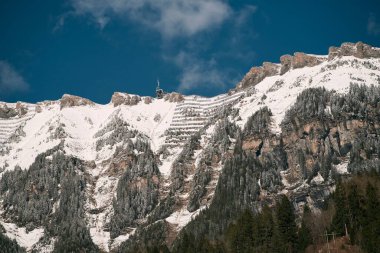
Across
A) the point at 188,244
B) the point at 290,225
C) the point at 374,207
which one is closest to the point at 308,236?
the point at 290,225

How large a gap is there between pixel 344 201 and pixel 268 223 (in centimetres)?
1891

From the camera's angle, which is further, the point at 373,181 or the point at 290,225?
the point at 373,181

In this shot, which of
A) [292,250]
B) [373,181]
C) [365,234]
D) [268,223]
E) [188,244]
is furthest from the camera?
[373,181]

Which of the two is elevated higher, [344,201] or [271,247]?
[344,201]

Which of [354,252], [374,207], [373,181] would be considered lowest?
[354,252]

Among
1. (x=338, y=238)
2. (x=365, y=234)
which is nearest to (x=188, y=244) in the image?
(x=338, y=238)

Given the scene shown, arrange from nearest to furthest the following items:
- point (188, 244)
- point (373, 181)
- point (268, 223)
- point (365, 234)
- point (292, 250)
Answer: point (365, 234)
point (292, 250)
point (268, 223)
point (188, 244)
point (373, 181)

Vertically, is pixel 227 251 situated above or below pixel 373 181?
below

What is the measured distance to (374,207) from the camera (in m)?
150

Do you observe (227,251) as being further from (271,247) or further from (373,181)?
(373,181)

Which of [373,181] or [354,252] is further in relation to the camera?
[373,181]

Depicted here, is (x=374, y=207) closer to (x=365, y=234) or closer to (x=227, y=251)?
(x=365, y=234)

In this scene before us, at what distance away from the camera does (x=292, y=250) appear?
15112 centimetres

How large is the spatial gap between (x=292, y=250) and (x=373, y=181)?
55280 mm
